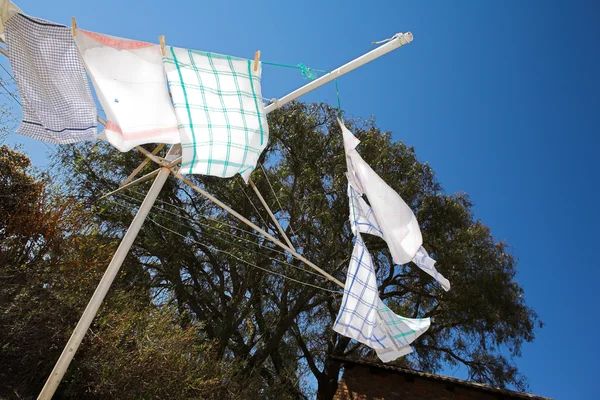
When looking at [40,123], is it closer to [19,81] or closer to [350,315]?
[19,81]

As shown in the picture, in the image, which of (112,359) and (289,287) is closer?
(112,359)

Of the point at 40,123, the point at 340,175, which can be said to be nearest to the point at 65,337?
the point at 40,123

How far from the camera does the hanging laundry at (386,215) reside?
5902 mm

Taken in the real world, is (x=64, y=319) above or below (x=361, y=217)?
below

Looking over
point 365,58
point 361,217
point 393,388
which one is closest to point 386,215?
point 361,217

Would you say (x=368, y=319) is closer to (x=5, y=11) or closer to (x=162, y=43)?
(x=162, y=43)

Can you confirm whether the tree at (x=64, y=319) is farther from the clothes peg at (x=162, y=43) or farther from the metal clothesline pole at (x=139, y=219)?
the clothes peg at (x=162, y=43)

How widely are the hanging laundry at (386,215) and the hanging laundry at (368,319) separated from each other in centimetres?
41

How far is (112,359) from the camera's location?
7.88m

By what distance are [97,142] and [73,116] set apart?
9.41 m

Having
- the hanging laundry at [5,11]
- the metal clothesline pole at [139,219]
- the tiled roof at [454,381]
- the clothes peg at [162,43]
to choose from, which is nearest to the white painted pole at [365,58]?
the metal clothesline pole at [139,219]

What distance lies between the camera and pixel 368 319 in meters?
5.70

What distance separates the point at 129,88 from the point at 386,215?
3457 mm

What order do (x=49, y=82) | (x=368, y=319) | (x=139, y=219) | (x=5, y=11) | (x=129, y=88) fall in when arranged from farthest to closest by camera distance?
1. (x=368, y=319)
2. (x=139, y=219)
3. (x=129, y=88)
4. (x=49, y=82)
5. (x=5, y=11)
